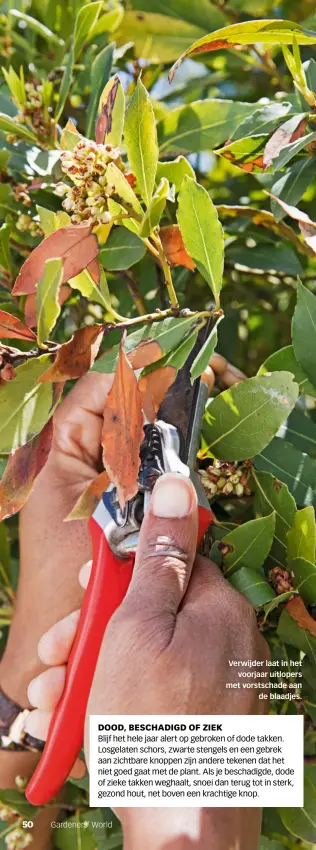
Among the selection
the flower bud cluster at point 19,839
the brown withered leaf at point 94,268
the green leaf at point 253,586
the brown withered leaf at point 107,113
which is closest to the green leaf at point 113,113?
the brown withered leaf at point 107,113

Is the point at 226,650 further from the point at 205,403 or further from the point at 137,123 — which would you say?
the point at 137,123

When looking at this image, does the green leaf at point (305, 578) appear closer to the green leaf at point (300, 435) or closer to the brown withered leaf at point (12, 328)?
the green leaf at point (300, 435)

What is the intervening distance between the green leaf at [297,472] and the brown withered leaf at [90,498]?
18 centimetres

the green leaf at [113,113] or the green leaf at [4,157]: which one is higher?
the green leaf at [113,113]

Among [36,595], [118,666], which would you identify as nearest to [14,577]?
[36,595]

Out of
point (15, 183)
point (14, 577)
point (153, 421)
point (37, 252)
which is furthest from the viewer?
point (14, 577)

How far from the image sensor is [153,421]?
2.61 feet

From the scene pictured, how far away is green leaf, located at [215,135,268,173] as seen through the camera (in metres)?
0.77

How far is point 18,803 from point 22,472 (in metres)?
0.51

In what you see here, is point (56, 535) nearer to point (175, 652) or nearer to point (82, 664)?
point (82, 664)

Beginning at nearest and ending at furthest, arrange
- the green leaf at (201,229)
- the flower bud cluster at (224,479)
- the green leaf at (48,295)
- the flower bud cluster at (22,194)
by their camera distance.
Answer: the green leaf at (48,295) → the green leaf at (201,229) → the flower bud cluster at (224,479) → the flower bud cluster at (22,194)

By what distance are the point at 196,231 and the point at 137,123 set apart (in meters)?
0.11

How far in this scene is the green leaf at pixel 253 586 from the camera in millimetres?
749

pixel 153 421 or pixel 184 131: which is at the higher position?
pixel 184 131
